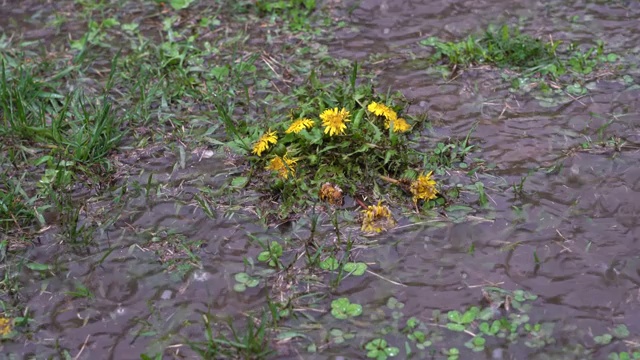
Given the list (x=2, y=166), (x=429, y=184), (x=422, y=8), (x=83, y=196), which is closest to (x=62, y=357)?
(x=83, y=196)

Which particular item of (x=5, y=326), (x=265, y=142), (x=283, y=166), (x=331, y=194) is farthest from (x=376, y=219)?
(x=5, y=326)

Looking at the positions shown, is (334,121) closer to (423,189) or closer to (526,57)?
(423,189)

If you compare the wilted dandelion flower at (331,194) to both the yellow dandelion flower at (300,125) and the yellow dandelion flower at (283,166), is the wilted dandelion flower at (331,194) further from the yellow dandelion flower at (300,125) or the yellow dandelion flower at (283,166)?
the yellow dandelion flower at (300,125)

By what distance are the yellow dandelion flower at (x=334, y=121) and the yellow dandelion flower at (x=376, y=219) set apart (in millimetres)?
389

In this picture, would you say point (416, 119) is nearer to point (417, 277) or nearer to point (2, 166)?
point (417, 277)

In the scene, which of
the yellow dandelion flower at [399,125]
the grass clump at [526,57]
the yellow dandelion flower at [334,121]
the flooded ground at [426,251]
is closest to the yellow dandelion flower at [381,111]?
the yellow dandelion flower at [399,125]

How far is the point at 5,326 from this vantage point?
105 inches

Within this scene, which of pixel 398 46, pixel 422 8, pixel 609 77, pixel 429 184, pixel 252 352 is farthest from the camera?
pixel 422 8

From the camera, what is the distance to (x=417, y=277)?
2.82 metres

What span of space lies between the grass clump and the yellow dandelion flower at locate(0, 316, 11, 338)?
2.32 m

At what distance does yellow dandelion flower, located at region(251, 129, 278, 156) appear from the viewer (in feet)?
10.7

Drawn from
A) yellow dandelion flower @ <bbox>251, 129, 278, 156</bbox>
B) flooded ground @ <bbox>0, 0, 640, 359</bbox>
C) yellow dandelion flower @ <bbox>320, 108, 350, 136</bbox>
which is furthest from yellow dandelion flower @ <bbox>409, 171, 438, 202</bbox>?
yellow dandelion flower @ <bbox>251, 129, 278, 156</bbox>

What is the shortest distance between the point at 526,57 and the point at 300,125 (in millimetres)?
1334

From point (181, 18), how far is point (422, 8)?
53.7 inches
